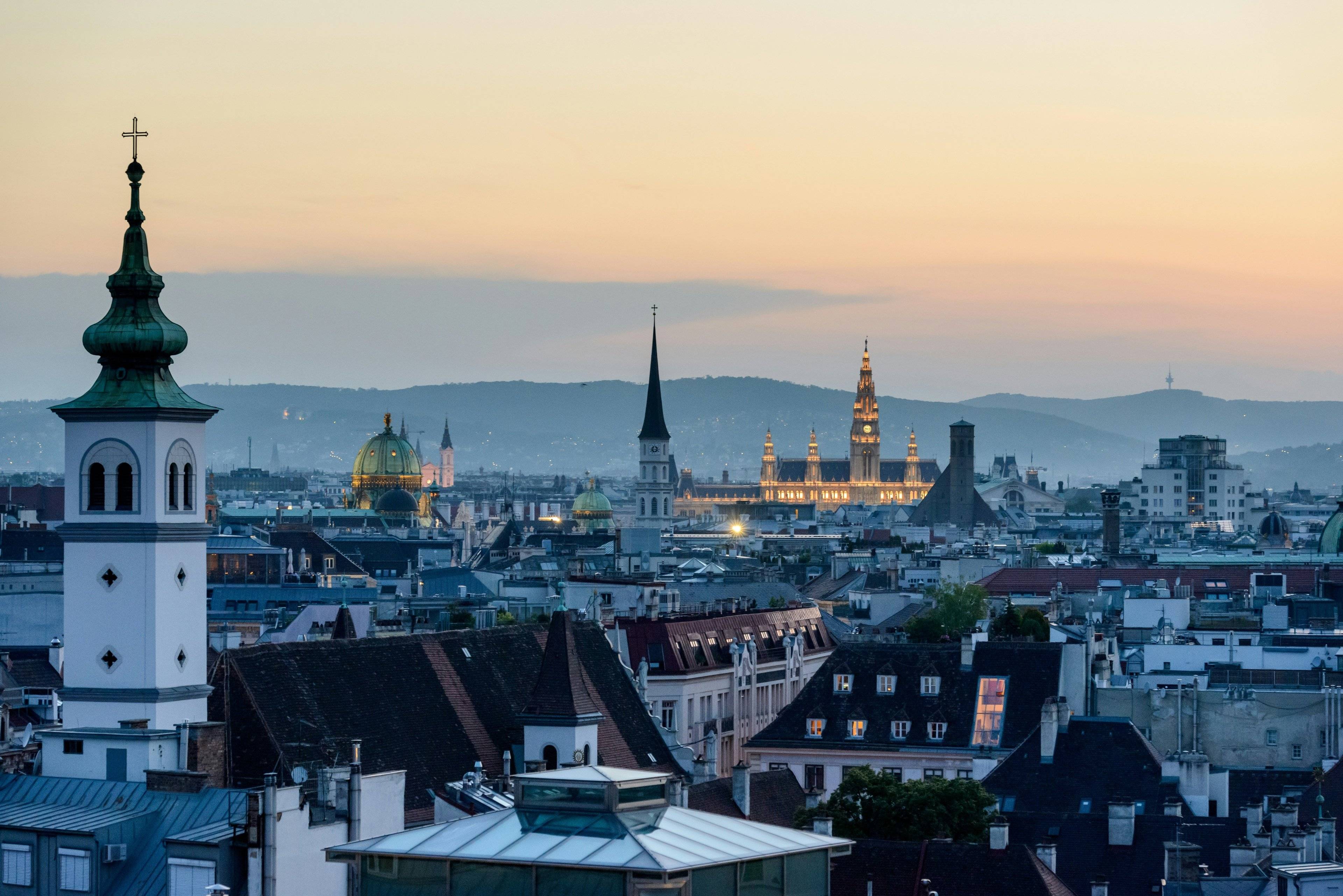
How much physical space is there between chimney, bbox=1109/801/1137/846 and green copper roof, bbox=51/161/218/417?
20754 mm

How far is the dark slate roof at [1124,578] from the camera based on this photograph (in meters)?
158

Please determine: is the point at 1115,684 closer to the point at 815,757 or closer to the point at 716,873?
the point at 815,757

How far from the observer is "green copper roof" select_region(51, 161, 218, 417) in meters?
50.8

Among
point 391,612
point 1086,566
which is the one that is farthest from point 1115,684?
point 1086,566

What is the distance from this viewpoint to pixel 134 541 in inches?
1973

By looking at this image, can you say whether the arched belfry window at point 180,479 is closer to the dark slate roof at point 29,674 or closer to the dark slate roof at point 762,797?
the dark slate roof at point 762,797

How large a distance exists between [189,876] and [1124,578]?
426 ft

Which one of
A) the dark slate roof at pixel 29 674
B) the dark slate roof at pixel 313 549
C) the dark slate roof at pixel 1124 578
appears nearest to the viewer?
the dark slate roof at pixel 29 674

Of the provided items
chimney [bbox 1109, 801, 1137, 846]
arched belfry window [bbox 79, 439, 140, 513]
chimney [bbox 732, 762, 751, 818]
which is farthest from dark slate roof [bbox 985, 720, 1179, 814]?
arched belfry window [bbox 79, 439, 140, 513]

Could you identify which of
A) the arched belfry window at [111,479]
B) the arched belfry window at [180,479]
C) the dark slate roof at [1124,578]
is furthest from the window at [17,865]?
the dark slate roof at [1124,578]

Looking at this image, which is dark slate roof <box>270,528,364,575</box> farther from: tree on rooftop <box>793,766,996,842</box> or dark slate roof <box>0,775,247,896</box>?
dark slate roof <box>0,775,247,896</box>

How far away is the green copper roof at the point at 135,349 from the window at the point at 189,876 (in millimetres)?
12911

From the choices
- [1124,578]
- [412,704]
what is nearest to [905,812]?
[412,704]

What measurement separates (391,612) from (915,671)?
39.2 metres
